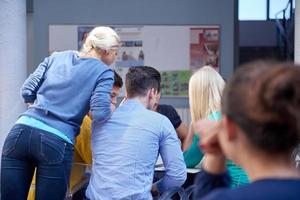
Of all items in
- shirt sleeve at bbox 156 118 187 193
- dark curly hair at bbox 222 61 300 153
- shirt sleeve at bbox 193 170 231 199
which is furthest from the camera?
shirt sleeve at bbox 156 118 187 193

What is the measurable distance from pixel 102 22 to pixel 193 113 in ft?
9.70

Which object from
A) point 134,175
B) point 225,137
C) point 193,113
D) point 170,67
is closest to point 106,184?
point 134,175

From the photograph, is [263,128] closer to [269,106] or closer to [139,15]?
[269,106]

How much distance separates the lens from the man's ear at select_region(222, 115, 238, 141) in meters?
1.42

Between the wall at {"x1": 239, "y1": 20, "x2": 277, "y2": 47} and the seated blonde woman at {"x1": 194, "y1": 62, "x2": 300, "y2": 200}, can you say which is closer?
the seated blonde woman at {"x1": 194, "y1": 62, "x2": 300, "y2": 200}

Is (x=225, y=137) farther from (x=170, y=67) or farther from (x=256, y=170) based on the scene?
(x=170, y=67)

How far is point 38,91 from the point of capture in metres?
3.34

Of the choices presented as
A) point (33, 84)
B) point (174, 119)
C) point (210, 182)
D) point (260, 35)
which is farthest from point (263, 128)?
point (260, 35)

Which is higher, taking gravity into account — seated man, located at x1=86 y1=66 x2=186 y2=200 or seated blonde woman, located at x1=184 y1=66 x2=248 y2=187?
seated blonde woman, located at x1=184 y1=66 x2=248 y2=187

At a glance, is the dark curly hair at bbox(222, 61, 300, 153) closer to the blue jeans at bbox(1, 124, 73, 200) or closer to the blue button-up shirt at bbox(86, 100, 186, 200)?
the blue button-up shirt at bbox(86, 100, 186, 200)

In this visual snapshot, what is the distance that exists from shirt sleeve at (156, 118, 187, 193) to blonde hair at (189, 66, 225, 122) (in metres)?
0.21

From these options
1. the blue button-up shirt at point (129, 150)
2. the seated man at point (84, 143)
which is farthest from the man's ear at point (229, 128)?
the seated man at point (84, 143)

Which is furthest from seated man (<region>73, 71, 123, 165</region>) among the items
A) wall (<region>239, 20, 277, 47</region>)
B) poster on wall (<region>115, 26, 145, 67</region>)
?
wall (<region>239, 20, 277, 47</region>)

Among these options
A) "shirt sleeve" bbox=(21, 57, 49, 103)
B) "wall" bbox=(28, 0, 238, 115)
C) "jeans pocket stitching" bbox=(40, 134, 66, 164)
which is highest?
"wall" bbox=(28, 0, 238, 115)
